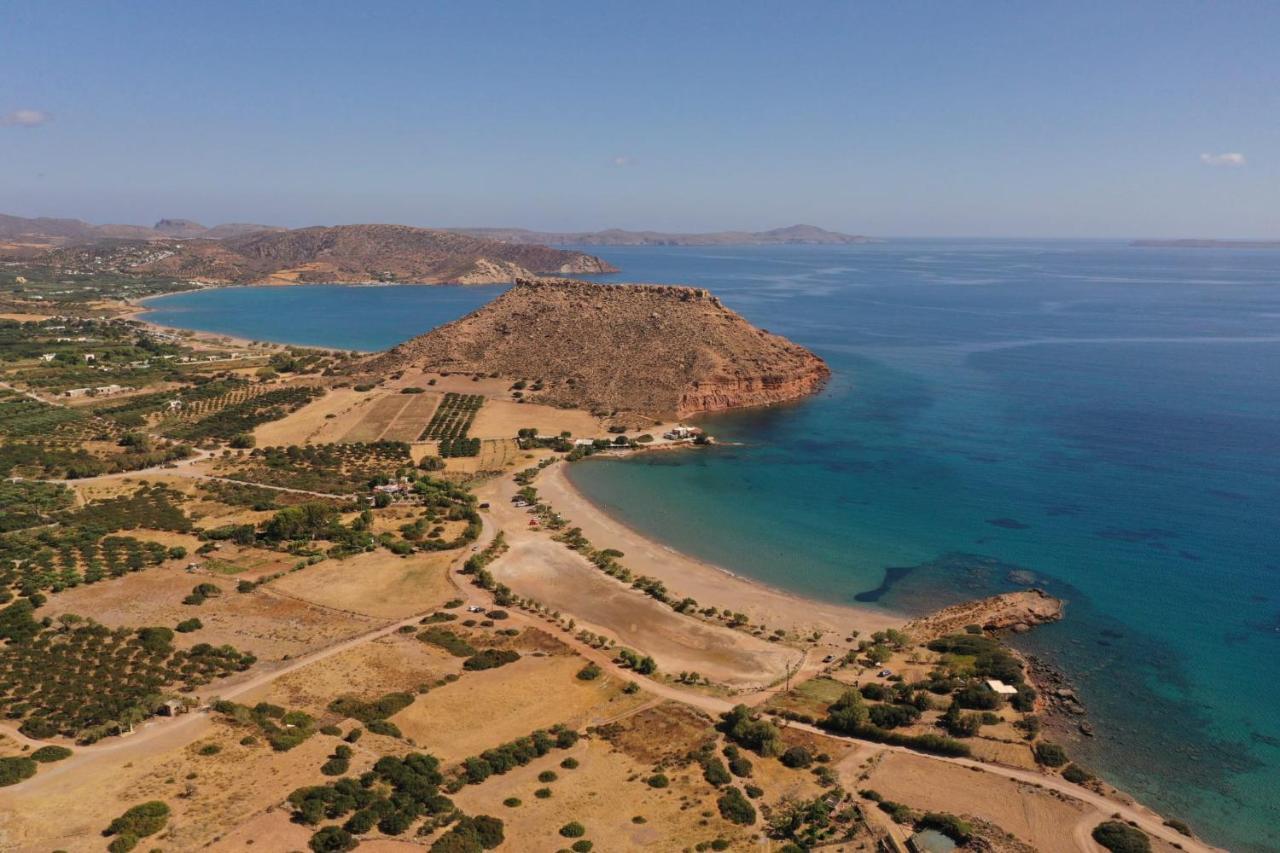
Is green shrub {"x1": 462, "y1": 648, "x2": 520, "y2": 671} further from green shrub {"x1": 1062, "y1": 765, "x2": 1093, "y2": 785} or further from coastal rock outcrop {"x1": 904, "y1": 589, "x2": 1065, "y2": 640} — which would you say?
green shrub {"x1": 1062, "y1": 765, "x2": 1093, "y2": 785}

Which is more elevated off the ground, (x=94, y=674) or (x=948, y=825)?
(x=94, y=674)

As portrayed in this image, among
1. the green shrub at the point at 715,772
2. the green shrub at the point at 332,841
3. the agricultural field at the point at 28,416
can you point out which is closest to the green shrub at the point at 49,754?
the green shrub at the point at 332,841

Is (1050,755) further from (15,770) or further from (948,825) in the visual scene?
(15,770)

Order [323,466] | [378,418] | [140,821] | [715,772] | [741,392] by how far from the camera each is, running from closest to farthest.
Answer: [140,821] → [715,772] → [323,466] → [378,418] → [741,392]

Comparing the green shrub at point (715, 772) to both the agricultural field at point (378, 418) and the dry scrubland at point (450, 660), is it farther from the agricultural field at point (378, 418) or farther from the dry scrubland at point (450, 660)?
the agricultural field at point (378, 418)

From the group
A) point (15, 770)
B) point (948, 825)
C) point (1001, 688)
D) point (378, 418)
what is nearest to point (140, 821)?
point (15, 770)

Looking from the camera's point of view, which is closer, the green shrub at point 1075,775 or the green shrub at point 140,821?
the green shrub at point 140,821
